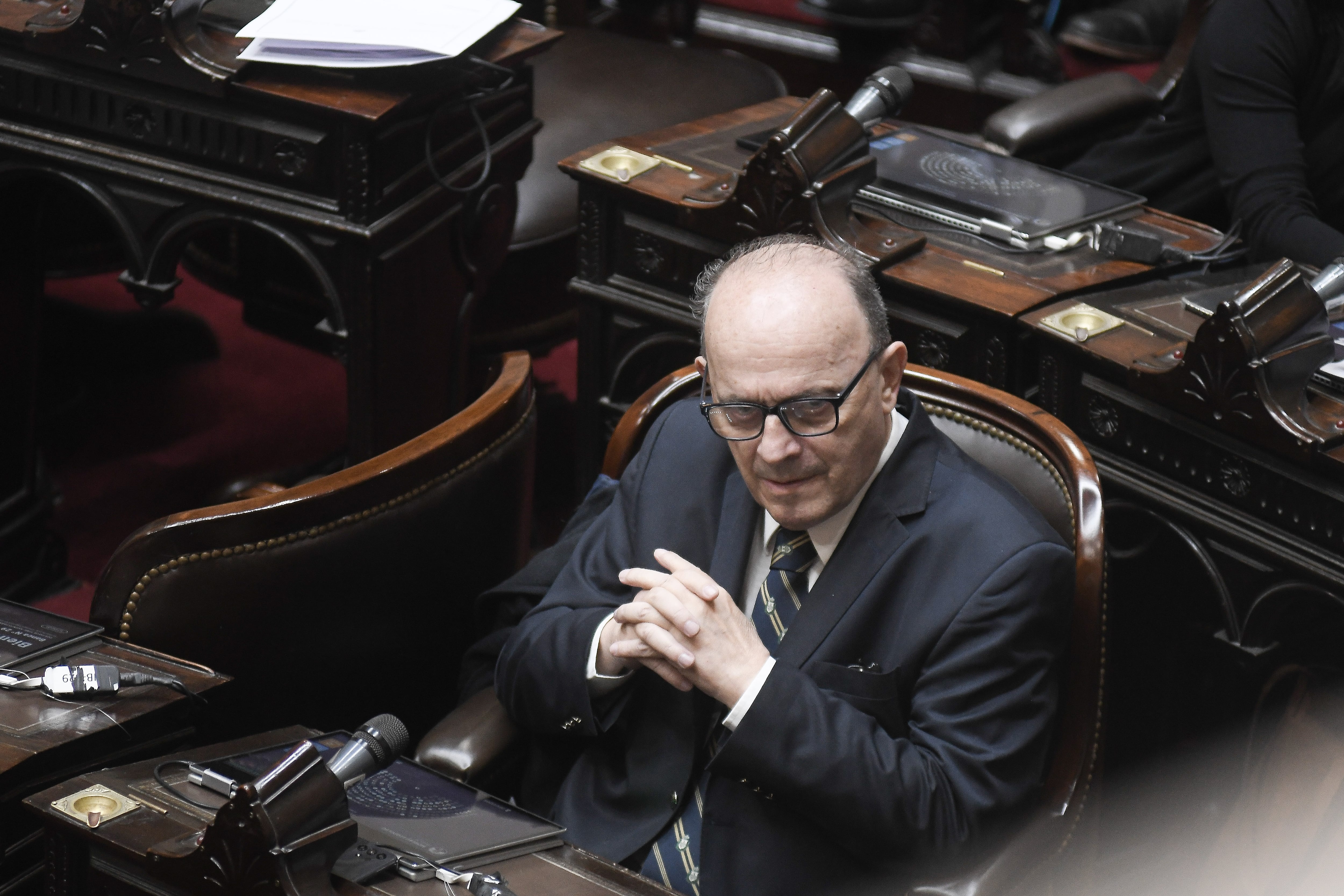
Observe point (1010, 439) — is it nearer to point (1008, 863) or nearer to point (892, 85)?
point (1008, 863)

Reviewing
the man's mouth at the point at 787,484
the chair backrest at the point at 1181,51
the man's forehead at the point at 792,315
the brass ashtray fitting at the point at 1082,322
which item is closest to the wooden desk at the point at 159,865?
the man's mouth at the point at 787,484

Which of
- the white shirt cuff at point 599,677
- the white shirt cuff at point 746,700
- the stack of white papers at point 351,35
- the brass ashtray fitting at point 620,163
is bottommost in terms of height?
the white shirt cuff at point 599,677

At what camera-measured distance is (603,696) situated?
5.41ft

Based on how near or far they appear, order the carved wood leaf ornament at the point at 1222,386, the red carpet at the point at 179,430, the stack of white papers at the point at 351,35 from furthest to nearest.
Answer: the red carpet at the point at 179,430
the stack of white papers at the point at 351,35
the carved wood leaf ornament at the point at 1222,386

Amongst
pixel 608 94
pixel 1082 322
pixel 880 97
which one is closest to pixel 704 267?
pixel 880 97

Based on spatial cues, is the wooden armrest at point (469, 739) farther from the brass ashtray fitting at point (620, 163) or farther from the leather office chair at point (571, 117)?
the leather office chair at point (571, 117)

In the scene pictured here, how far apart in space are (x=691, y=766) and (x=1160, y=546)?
0.86 m

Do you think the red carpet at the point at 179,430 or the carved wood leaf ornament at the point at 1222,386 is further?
the red carpet at the point at 179,430

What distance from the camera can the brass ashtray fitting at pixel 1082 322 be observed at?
2.02 metres

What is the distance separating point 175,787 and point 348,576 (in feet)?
1.27

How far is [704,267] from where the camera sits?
239 centimetres

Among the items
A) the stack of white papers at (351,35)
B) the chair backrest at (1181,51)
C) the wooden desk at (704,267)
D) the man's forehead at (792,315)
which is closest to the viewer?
the man's forehead at (792,315)

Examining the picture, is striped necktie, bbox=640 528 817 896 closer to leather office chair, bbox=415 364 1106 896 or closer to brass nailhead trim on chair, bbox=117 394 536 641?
leather office chair, bbox=415 364 1106 896

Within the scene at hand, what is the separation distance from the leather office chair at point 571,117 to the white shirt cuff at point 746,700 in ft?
5.38
